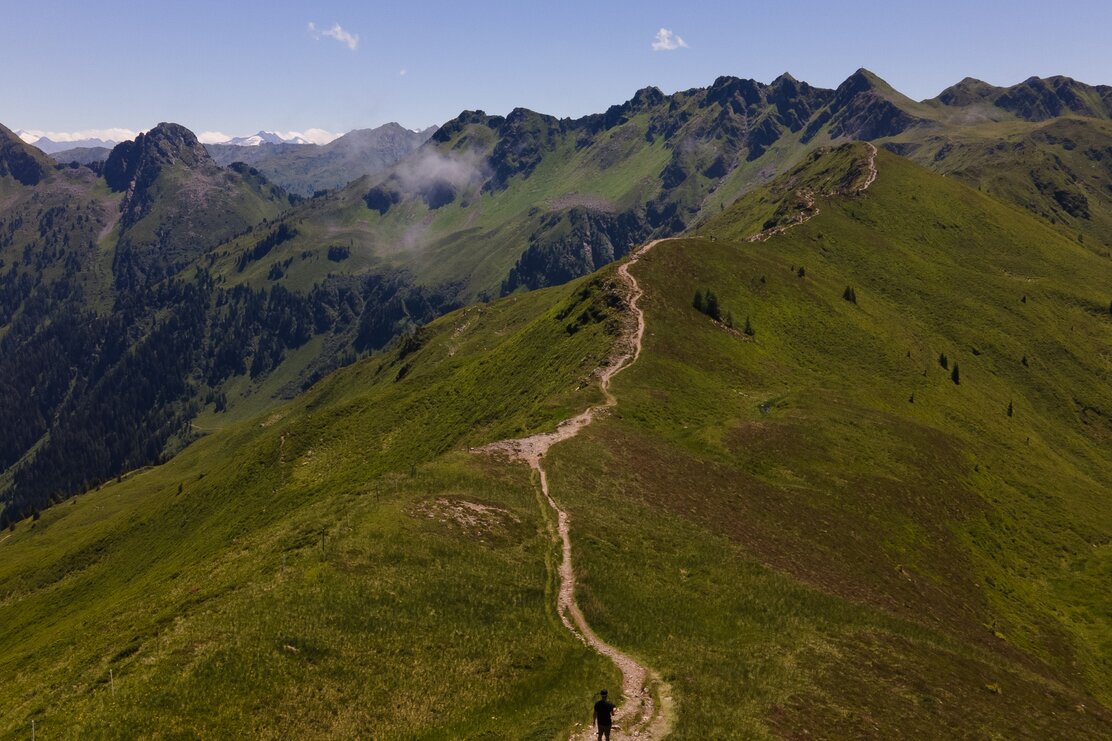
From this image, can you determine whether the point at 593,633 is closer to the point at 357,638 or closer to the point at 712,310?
the point at 357,638

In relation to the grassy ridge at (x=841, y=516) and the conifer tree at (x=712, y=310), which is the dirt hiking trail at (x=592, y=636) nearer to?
the grassy ridge at (x=841, y=516)

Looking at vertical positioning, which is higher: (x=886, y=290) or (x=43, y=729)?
(x=886, y=290)

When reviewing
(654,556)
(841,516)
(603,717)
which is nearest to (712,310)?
(841,516)

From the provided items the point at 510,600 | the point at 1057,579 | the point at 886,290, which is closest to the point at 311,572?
the point at 510,600

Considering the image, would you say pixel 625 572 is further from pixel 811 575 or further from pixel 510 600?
pixel 811 575

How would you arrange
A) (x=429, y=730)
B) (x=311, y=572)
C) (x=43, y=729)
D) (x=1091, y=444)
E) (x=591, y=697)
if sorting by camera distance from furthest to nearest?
(x=1091, y=444)
(x=311, y=572)
(x=591, y=697)
(x=429, y=730)
(x=43, y=729)
